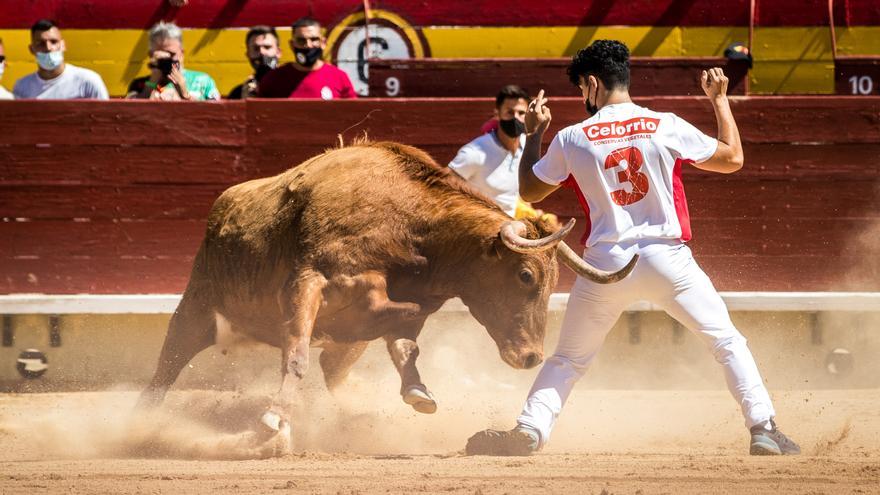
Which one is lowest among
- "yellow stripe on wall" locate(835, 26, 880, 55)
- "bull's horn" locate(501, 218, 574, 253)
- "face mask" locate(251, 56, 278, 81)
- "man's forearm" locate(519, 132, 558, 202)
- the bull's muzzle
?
the bull's muzzle

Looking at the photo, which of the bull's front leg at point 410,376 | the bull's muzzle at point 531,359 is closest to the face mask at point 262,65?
the bull's front leg at point 410,376

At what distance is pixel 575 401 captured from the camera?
23.1ft

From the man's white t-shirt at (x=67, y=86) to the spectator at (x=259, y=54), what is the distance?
830mm

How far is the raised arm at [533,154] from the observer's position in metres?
4.95

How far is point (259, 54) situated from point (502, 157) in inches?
67.5

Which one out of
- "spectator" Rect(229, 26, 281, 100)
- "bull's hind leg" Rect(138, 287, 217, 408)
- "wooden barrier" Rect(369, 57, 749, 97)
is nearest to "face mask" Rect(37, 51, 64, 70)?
"spectator" Rect(229, 26, 281, 100)

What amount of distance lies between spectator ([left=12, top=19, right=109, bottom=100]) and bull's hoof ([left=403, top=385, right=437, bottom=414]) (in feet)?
11.0

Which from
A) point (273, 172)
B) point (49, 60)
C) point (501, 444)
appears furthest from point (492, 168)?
point (49, 60)

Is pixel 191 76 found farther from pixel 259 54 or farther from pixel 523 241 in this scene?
pixel 523 241

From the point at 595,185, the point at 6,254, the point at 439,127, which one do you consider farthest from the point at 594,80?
the point at 6,254

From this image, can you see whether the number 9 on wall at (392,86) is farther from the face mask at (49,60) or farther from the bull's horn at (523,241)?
the bull's horn at (523,241)

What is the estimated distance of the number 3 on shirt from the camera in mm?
4777

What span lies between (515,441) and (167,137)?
3.51 m

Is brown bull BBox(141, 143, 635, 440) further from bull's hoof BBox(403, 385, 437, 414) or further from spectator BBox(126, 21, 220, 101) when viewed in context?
spectator BBox(126, 21, 220, 101)
